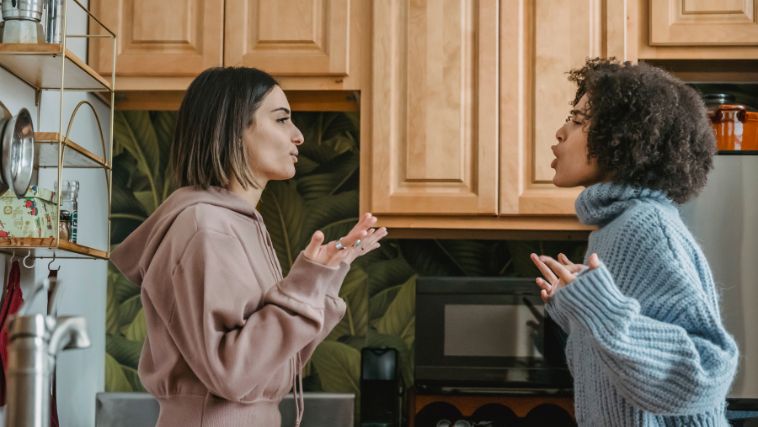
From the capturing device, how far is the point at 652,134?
1627 mm

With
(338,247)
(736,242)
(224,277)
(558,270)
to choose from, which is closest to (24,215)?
(224,277)

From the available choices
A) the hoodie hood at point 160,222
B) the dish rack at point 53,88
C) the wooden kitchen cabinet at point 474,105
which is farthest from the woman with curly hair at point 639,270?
the dish rack at point 53,88

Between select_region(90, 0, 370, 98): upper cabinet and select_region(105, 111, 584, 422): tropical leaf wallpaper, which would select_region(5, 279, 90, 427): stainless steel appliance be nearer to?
select_region(90, 0, 370, 98): upper cabinet

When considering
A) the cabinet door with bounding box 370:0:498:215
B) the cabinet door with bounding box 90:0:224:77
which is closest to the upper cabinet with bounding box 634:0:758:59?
the cabinet door with bounding box 370:0:498:215

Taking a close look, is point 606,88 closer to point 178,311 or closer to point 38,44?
point 178,311

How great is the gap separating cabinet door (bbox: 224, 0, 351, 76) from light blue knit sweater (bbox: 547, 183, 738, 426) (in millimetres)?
1294

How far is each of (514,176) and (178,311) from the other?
136cm

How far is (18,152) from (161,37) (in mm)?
839

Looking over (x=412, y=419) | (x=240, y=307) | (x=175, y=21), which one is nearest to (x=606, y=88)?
(x=240, y=307)

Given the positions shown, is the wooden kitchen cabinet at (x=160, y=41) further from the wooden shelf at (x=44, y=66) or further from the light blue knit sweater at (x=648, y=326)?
the light blue knit sweater at (x=648, y=326)

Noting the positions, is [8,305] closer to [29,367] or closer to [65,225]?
[65,225]

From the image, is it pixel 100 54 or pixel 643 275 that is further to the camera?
pixel 100 54

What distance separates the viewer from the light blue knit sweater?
146 cm

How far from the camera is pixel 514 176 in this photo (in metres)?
2.69
